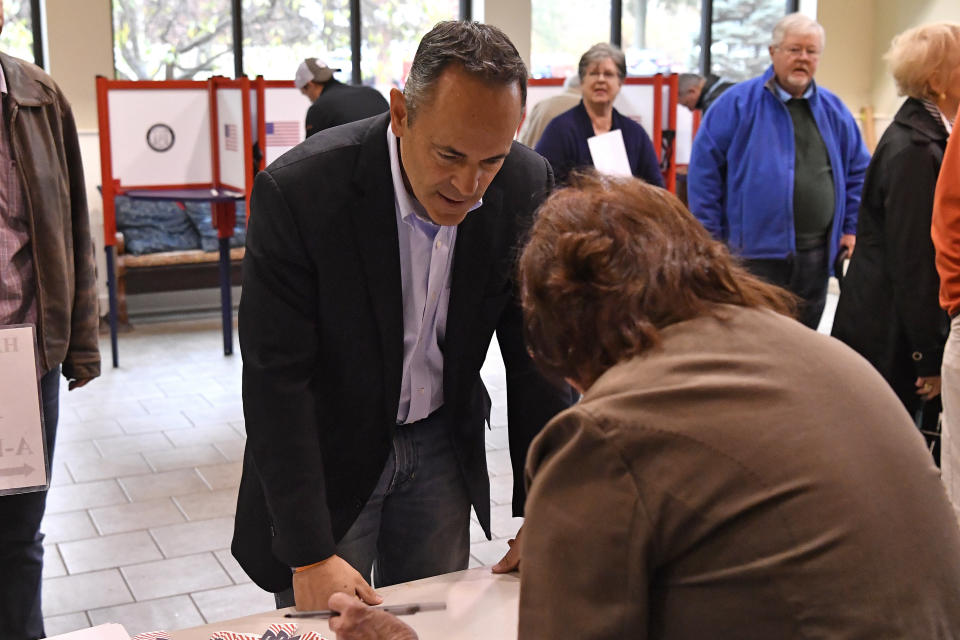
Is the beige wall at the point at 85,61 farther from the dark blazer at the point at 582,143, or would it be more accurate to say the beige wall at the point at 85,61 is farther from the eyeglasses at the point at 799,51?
the eyeglasses at the point at 799,51

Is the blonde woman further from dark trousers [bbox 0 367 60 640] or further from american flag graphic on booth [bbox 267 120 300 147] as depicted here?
american flag graphic on booth [bbox 267 120 300 147]

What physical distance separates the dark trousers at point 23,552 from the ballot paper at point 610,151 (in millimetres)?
2644

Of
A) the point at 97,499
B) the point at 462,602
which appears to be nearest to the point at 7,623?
the point at 462,602

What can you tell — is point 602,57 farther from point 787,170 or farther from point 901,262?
point 901,262

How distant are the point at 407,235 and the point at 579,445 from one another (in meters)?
0.77

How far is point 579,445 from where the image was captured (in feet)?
3.02

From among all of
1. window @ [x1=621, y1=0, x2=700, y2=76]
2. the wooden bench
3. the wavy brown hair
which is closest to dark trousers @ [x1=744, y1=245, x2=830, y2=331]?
the wavy brown hair

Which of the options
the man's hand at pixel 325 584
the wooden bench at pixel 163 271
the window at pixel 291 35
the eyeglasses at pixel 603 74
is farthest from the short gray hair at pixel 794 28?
the window at pixel 291 35

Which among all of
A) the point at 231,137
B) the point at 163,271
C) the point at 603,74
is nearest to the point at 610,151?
the point at 603,74

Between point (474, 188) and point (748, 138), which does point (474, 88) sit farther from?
point (748, 138)

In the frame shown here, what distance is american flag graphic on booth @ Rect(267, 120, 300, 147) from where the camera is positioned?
19.6 feet

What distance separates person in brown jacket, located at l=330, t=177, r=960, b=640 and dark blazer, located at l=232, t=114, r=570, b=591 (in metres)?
0.54

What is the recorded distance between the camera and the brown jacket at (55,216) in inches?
88.7

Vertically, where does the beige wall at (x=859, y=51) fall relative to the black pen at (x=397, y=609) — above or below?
above
